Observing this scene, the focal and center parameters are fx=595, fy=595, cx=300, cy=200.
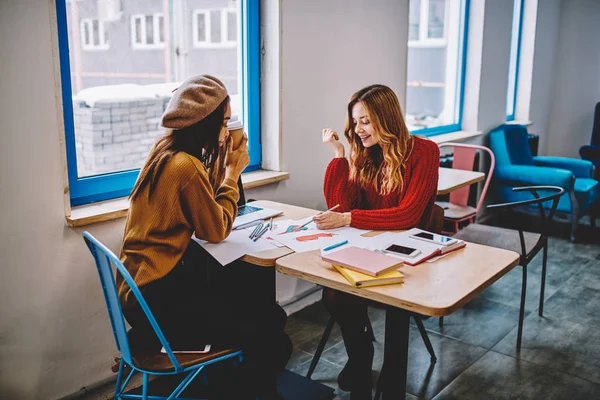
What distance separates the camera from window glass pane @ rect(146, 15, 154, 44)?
103 inches

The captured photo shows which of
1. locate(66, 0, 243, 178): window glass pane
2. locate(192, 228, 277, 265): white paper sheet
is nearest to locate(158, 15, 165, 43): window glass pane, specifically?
locate(66, 0, 243, 178): window glass pane

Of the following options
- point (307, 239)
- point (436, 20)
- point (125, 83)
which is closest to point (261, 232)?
point (307, 239)

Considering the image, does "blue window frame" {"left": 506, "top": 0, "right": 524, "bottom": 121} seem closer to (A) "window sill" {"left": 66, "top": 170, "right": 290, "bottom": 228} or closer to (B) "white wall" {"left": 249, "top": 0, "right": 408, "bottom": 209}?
(B) "white wall" {"left": 249, "top": 0, "right": 408, "bottom": 209}

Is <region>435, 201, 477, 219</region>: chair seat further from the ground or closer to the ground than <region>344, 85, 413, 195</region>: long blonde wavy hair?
closer to the ground

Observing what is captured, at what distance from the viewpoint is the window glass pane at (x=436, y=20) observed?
4836mm

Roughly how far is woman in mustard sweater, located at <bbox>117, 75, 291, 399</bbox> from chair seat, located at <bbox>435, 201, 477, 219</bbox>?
1.83 meters

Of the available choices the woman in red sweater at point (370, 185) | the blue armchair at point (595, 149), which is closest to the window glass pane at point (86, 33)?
the woman in red sweater at point (370, 185)

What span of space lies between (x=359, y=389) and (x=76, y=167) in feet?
4.54

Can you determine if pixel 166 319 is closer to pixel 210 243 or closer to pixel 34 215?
pixel 210 243

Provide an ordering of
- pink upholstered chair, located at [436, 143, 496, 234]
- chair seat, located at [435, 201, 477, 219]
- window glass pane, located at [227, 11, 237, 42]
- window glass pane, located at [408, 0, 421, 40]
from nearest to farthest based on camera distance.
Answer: window glass pane, located at [227, 11, 237, 42] < chair seat, located at [435, 201, 477, 219] < pink upholstered chair, located at [436, 143, 496, 234] < window glass pane, located at [408, 0, 421, 40]

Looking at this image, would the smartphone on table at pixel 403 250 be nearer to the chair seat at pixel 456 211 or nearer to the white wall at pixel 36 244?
the white wall at pixel 36 244

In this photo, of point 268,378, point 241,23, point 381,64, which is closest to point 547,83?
point 381,64

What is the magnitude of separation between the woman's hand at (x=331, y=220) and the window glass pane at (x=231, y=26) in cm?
120

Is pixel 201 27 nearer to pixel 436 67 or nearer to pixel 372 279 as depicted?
pixel 372 279
